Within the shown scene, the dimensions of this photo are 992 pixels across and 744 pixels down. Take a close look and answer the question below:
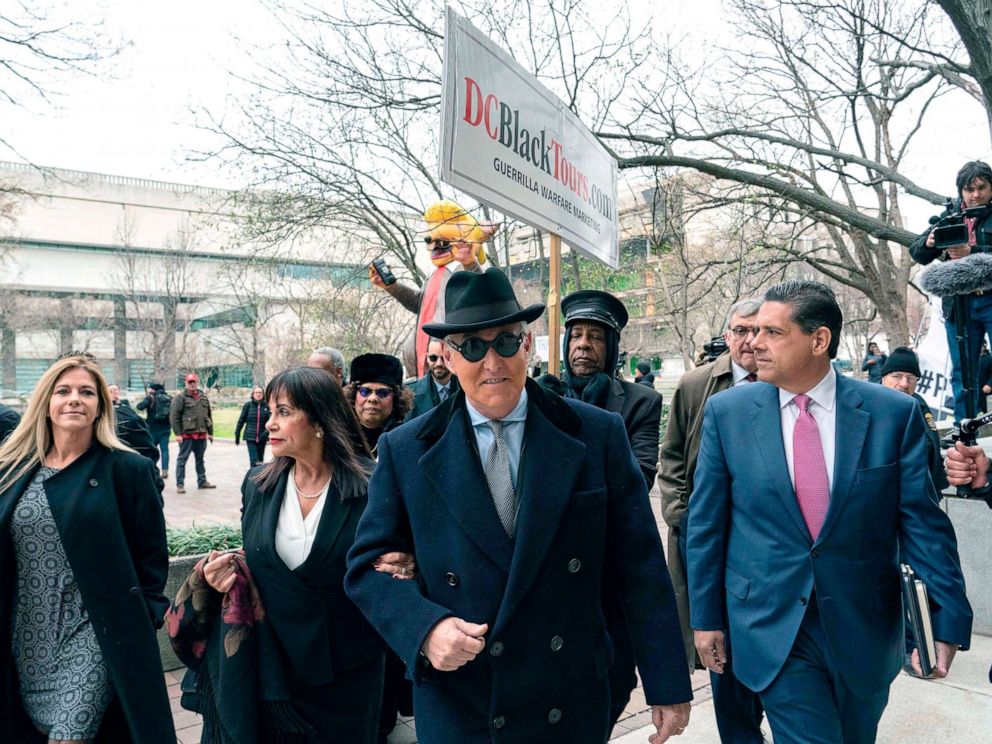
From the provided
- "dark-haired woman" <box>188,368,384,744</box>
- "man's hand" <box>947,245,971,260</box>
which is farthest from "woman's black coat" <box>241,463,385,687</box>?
"man's hand" <box>947,245,971,260</box>

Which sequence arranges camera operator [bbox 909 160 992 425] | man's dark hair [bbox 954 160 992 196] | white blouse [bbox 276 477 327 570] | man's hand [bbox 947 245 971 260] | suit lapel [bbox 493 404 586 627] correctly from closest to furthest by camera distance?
1. suit lapel [bbox 493 404 586 627]
2. white blouse [bbox 276 477 327 570]
3. camera operator [bbox 909 160 992 425]
4. man's hand [bbox 947 245 971 260]
5. man's dark hair [bbox 954 160 992 196]

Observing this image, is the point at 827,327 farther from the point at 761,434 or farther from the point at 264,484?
the point at 264,484

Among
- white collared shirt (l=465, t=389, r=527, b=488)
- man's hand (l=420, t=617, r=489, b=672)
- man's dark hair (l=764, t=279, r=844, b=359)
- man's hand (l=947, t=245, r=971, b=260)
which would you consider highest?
man's hand (l=947, t=245, r=971, b=260)

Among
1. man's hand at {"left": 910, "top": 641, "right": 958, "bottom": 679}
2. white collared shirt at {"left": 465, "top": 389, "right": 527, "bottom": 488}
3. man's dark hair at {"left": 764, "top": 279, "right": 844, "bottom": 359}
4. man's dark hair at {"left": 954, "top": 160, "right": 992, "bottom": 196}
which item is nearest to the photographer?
white collared shirt at {"left": 465, "top": 389, "right": 527, "bottom": 488}

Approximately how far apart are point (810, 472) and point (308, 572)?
6.34 ft

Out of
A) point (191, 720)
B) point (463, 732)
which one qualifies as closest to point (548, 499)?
point (463, 732)

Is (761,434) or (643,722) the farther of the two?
(643,722)

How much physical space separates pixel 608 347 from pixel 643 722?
206 cm

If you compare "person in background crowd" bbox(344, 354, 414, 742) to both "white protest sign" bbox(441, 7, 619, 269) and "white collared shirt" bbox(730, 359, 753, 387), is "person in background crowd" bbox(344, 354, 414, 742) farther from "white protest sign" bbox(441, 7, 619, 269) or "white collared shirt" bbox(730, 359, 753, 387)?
"white collared shirt" bbox(730, 359, 753, 387)

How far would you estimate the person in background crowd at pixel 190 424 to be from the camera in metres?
14.2

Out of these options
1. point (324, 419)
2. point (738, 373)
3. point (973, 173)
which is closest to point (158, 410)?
point (324, 419)

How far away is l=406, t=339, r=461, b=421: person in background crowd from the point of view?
4727mm

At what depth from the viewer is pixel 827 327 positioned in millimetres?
2969

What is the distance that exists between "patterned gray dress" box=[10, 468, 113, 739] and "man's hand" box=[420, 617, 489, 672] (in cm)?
199
